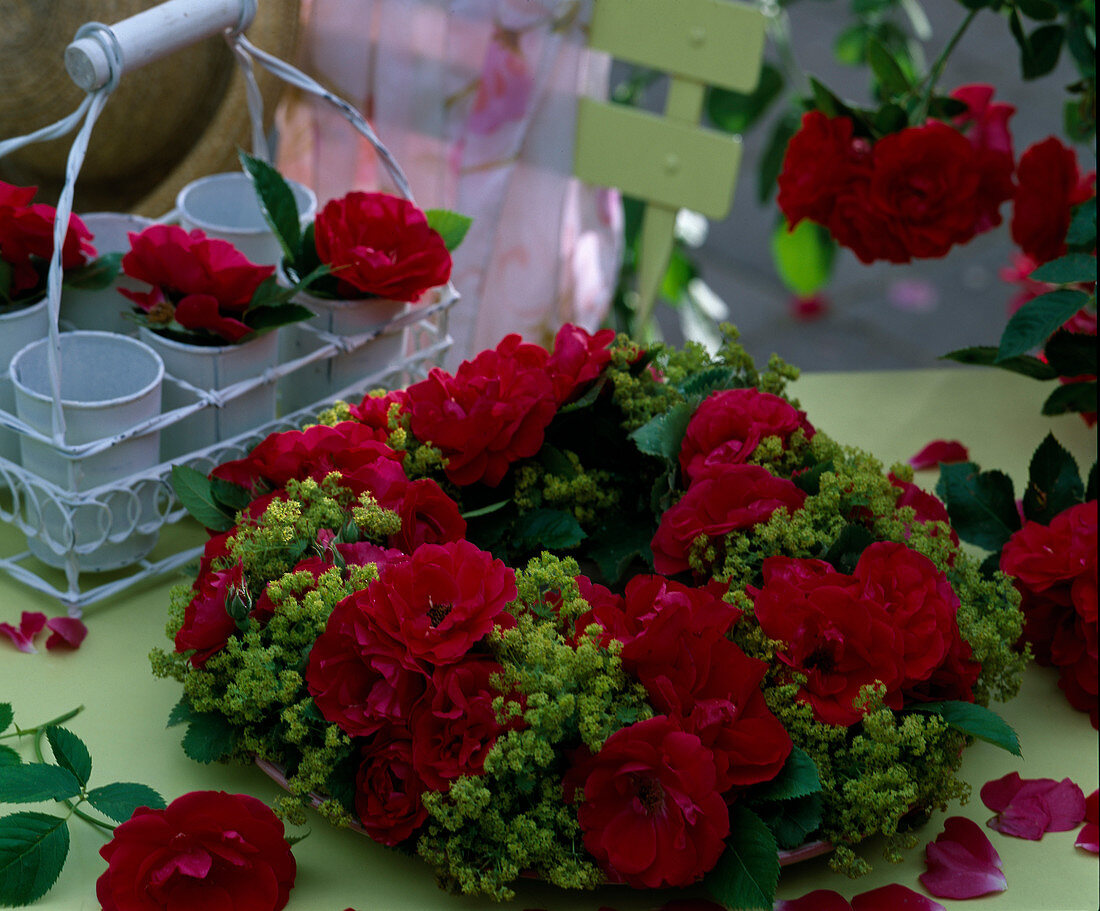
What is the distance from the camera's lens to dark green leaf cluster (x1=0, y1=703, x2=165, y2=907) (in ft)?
2.03

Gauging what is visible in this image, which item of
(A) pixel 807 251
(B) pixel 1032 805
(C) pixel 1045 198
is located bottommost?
(A) pixel 807 251

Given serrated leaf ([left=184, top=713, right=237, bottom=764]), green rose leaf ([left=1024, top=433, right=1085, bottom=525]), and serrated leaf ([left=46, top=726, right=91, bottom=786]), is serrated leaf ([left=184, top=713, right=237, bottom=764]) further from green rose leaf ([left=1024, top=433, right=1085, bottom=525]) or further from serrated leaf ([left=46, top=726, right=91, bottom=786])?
green rose leaf ([left=1024, top=433, right=1085, bottom=525])

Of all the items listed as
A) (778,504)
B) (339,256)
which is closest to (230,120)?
(339,256)

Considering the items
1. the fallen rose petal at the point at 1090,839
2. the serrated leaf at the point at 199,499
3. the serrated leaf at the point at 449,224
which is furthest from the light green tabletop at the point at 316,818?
the serrated leaf at the point at 449,224

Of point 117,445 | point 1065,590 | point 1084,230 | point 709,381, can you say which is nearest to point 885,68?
point 1084,230

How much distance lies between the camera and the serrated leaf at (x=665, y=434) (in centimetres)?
79

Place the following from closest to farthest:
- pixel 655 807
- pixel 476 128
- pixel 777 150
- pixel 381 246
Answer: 1. pixel 655 807
2. pixel 381 246
3. pixel 476 128
4. pixel 777 150

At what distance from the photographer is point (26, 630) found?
802mm

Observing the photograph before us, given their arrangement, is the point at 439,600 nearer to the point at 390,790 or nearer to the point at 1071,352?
the point at 390,790

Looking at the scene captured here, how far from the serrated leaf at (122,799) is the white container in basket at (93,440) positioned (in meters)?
0.20

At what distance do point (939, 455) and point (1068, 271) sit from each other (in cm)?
26

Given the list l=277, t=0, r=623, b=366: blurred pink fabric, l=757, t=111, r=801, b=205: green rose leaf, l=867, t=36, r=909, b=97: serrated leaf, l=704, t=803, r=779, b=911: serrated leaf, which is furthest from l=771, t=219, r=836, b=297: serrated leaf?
l=704, t=803, r=779, b=911: serrated leaf

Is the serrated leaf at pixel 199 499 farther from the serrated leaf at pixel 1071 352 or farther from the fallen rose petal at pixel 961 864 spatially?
the serrated leaf at pixel 1071 352

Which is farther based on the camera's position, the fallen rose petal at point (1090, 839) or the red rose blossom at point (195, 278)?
the red rose blossom at point (195, 278)
